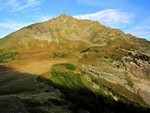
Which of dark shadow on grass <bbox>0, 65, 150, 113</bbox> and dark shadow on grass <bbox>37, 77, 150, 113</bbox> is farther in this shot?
dark shadow on grass <bbox>37, 77, 150, 113</bbox>

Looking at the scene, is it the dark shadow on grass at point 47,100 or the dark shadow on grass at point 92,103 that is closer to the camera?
the dark shadow on grass at point 47,100

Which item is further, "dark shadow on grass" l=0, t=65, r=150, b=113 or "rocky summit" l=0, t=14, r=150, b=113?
"rocky summit" l=0, t=14, r=150, b=113

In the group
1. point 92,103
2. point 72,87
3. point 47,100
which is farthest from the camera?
point 72,87

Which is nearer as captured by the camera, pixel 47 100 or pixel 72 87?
pixel 47 100

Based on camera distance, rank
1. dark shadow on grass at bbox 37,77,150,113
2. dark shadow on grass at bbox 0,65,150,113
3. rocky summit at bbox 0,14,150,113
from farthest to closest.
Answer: dark shadow on grass at bbox 37,77,150,113 < rocky summit at bbox 0,14,150,113 < dark shadow on grass at bbox 0,65,150,113

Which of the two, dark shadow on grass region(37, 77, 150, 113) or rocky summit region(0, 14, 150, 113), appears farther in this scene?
dark shadow on grass region(37, 77, 150, 113)

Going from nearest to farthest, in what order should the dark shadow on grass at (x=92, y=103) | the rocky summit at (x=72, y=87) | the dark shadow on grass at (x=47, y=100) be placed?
the dark shadow on grass at (x=47, y=100) < the rocky summit at (x=72, y=87) < the dark shadow on grass at (x=92, y=103)

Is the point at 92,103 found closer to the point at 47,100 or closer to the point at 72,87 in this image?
the point at 72,87

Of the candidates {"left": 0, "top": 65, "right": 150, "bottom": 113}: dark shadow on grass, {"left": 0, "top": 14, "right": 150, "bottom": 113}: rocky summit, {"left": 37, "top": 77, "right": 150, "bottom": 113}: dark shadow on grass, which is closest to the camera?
{"left": 0, "top": 65, "right": 150, "bottom": 113}: dark shadow on grass

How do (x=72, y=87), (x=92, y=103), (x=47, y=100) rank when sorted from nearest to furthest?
(x=47, y=100) < (x=92, y=103) < (x=72, y=87)

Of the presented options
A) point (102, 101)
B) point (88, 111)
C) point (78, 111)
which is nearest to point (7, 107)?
point (78, 111)

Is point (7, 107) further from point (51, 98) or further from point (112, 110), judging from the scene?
point (112, 110)

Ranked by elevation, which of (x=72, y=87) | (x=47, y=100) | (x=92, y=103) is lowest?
(x=92, y=103)

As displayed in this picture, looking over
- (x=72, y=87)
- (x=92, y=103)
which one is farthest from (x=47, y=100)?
(x=72, y=87)
